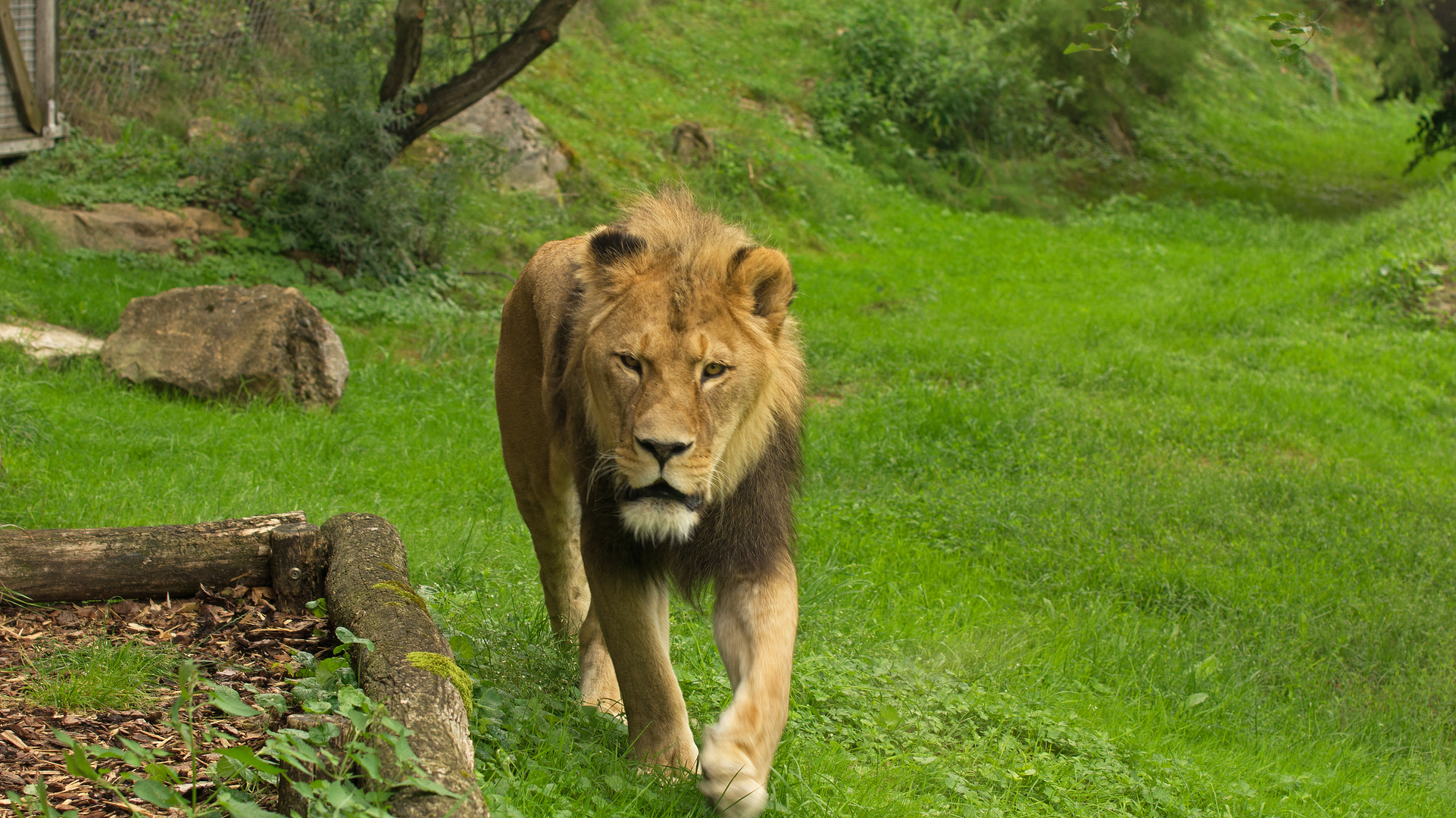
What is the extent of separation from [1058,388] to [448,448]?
16.8ft

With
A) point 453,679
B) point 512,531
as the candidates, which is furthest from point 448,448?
point 453,679

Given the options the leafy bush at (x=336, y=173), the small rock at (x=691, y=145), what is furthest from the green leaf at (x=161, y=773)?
the small rock at (x=691, y=145)

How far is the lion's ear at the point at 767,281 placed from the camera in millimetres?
3250

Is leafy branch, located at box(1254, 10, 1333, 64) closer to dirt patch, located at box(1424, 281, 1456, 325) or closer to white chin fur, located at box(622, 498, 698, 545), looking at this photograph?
white chin fur, located at box(622, 498, 698, 545)

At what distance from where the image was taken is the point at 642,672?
10.8ft

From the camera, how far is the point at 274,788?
8.35 feet

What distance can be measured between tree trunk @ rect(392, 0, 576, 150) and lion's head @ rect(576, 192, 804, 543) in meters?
7.36

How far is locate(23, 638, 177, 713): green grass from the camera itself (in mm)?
2996

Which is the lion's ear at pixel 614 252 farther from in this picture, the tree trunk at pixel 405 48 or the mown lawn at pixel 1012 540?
the tree trunk at pixel 405 48

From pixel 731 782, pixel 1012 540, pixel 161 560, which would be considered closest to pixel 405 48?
pixel 1012 540

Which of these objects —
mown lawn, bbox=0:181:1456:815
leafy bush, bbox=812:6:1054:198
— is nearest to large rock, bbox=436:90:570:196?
mown lawn, bbox=0:181:1456:815

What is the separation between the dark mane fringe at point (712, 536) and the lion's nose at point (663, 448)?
38 cm

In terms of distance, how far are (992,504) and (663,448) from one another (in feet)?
15.0

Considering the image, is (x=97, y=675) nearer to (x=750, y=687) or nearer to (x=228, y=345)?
(x=750, y=687)
